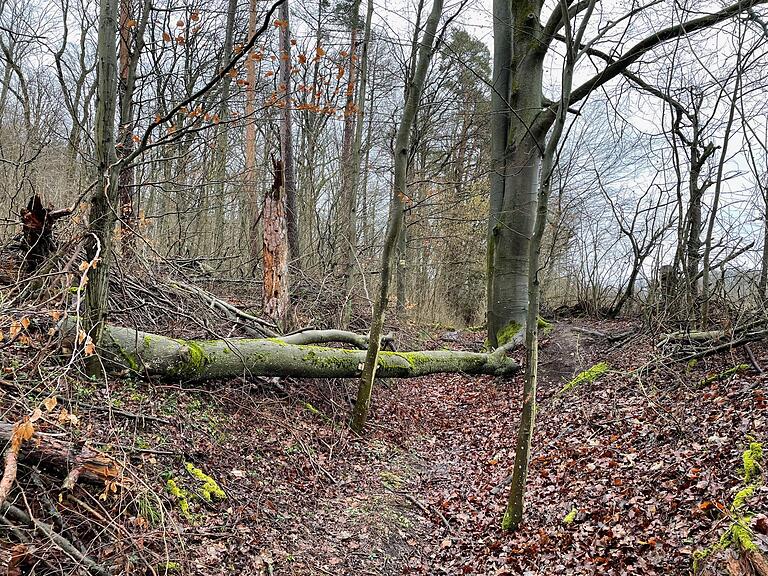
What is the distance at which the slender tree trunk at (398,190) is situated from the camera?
5879 millimetres

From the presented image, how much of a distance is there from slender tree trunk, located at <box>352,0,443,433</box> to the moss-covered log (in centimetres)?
66

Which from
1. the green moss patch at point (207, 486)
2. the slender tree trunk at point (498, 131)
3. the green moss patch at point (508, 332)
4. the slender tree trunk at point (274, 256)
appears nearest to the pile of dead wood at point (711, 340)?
the green moss patch at point (508, 332)

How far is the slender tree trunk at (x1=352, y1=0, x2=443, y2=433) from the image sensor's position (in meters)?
5.88

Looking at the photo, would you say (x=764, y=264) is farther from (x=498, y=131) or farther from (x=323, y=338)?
(x=323, y=338)

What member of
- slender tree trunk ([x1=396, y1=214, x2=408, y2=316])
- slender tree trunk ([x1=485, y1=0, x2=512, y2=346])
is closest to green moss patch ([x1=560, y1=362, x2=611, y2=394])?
slender tree trunk ([x1=485, y1=0, x2=512, y2=346])

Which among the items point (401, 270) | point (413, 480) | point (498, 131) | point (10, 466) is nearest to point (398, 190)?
point (413, 480)

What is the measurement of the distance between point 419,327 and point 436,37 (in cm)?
1010

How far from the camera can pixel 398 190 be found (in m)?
6.07

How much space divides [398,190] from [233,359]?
2.79 metres

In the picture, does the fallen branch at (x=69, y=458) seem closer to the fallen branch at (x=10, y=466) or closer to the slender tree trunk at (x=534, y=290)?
the fallen branch at (x=10, y=466)

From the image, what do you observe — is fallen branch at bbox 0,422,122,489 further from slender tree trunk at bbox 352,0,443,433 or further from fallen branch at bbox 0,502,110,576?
slender tree trunk at bbox 352,0,443,433

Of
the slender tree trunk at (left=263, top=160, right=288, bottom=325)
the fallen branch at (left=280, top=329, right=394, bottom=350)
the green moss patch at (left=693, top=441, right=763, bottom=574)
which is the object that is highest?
the slender tree trunk at (left=263, top=160, right=288, bottom=325)

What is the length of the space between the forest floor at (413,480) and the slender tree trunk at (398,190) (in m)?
0.59

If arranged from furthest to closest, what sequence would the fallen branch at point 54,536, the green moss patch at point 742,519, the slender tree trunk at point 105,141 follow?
the slender tree trunk at point 105,141
the green moss patch at point 742,519
the fallen branch at point 54,536
